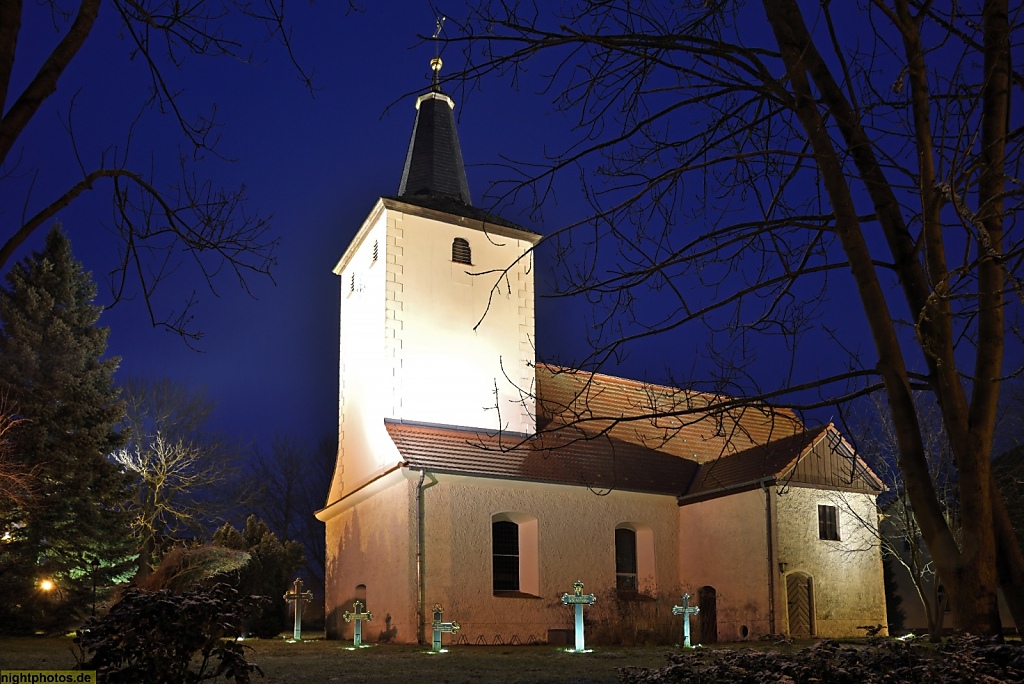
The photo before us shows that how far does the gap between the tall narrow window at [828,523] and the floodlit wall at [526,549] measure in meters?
3.90

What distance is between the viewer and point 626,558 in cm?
2402

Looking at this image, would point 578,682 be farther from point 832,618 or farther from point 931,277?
point 832,618

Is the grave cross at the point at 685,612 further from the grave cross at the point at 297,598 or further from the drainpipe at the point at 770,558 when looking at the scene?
the grave cross at the point at 297,598

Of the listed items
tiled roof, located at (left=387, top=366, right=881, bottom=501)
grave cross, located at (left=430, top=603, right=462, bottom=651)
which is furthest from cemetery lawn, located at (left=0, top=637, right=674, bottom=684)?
tiled roof, located at (left=387, top=366, right=881, bottom=501)

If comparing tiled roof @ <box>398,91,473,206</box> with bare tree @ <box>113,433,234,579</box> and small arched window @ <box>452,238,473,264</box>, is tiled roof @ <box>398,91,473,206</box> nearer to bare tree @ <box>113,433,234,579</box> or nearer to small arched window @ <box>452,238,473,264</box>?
small arched window @ <box>452,238,473,264</box>

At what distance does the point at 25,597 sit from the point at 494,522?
10770 mm

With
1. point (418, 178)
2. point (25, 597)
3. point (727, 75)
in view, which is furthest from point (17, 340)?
point (727, 75)

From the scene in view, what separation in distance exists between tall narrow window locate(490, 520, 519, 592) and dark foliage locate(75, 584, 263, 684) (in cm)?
1544

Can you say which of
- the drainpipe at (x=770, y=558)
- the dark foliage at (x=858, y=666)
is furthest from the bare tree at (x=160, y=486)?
the dark foliage at (x=858, y=666)

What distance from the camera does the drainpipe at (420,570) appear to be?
19203 mm

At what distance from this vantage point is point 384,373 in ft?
74.3

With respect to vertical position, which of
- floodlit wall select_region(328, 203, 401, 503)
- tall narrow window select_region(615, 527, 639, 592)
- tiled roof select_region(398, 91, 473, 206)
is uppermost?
tiled roof select_region(398, 91, 473, 206)

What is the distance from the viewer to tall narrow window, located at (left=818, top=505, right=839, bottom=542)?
901 inches

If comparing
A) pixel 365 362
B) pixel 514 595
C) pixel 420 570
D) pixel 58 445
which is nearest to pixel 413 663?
pixel 420 570
